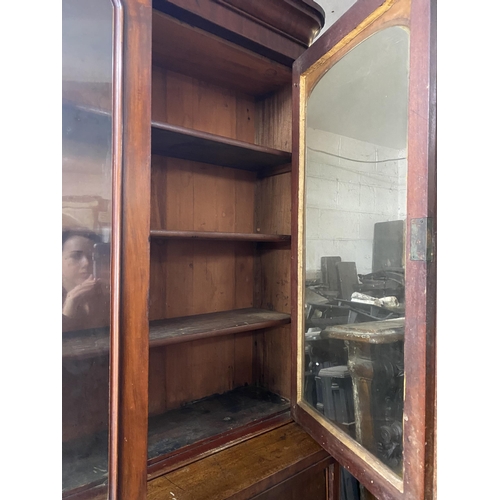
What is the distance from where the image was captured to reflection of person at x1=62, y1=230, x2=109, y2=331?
A: 2.06ft

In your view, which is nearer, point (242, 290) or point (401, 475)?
point (401, 475)

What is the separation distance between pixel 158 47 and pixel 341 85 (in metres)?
0.63

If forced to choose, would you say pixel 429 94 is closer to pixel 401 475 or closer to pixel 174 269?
pixel 401 475

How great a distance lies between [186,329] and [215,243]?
0.45 meters

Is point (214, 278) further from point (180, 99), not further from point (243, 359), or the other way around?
point (180, 99)

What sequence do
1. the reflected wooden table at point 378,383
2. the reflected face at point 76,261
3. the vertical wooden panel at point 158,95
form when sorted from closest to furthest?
the reflected face at point 76,261 < the reflected wooden table at point 378,383 < the vertical wooden panel at point 158,95

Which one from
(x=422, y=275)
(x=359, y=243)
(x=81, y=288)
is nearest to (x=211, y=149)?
(x=359, y=243)

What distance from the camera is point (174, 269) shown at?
1.33m

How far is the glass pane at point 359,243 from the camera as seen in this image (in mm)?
810

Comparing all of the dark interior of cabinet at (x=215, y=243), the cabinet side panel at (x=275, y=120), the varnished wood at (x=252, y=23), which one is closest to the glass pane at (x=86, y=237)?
the dark interior of cabinet at (x=215, y=243)

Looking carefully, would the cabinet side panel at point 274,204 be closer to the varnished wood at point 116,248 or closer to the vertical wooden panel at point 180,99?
the vertical wooden panel at point 180,99

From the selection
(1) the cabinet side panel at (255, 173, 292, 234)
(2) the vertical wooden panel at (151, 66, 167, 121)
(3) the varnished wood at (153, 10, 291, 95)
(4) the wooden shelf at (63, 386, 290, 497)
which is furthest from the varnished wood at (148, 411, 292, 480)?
(3) the varnished wood at (153, 10, 291, 95)

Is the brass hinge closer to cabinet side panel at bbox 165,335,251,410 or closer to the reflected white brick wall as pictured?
the reflected white brick wall
